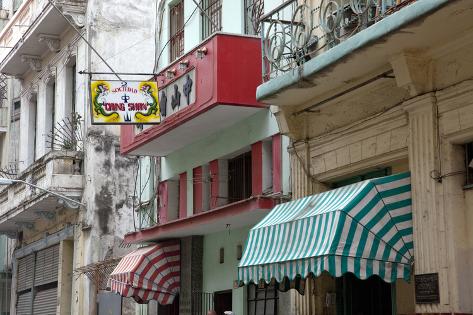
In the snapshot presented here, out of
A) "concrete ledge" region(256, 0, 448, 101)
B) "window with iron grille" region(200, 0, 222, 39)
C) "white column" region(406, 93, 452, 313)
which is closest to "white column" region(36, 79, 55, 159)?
"window with iron grille" region(200, 0, 222, 39)

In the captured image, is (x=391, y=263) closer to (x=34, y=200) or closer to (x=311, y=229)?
(x=311, y=229)

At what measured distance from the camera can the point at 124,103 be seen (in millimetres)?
17000

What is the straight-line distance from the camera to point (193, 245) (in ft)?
60.1

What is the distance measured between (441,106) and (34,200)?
15.4 m

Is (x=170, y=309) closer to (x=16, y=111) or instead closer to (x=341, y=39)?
(x=341, y=39)

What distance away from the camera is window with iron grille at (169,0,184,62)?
63.4ft

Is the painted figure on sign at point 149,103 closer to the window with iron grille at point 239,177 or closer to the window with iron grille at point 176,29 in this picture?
the window with iron grille at point 239,177

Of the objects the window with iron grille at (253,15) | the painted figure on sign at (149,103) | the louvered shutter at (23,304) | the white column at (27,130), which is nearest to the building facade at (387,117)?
the window with iron grille at (253,15)

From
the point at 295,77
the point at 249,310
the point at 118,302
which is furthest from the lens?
the point at 118,302

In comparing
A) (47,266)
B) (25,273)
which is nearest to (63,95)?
(47,266)

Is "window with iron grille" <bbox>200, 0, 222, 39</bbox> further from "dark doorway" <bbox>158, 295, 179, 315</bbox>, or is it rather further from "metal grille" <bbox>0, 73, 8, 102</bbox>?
"metal grille" <bbox>0, 73, 8, 102</bbox>

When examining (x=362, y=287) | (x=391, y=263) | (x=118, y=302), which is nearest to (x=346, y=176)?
(x=362, y=287)

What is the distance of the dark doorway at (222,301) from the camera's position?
1754cm

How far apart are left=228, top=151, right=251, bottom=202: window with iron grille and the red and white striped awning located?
2028mm
